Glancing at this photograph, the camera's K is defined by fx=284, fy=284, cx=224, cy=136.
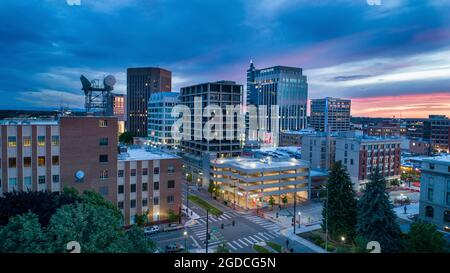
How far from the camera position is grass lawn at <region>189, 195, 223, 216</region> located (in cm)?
5022

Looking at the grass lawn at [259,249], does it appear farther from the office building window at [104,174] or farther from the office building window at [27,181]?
the office building window at [27,181]

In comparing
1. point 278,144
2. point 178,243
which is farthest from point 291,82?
point 178,243

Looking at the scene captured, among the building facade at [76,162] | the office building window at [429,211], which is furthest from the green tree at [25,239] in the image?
the office building window at [429,211]

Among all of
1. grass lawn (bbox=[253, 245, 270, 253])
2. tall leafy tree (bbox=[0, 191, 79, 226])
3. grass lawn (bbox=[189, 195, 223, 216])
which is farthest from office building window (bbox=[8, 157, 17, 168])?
grass lawn (bbox=[253, 245, 270, 253])

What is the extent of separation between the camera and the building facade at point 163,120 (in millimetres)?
111125

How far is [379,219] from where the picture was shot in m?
30.3

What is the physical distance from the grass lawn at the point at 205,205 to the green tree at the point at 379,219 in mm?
24361

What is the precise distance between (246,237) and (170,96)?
85.9m

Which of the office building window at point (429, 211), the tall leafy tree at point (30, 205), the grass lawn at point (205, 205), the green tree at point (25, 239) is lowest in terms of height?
the grass lawn at point (205, 205)

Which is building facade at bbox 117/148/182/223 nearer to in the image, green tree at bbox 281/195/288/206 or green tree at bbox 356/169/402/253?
green tree at bbox 281/195/288/206

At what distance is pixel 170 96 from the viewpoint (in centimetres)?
11550

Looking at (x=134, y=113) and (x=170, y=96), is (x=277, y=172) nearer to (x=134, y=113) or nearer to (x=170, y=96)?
(x=170, y=96)

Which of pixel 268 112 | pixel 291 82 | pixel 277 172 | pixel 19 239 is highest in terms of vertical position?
pixel 291 82

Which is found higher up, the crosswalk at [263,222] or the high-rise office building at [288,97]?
the high-rise office building at [288,97]
